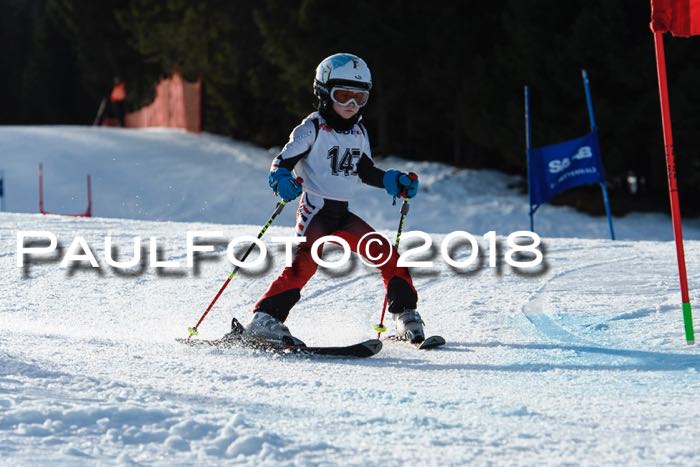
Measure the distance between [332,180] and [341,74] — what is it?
0.61 meters

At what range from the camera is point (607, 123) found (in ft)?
62.1

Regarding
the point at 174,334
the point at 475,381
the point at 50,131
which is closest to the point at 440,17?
the point at 50,131

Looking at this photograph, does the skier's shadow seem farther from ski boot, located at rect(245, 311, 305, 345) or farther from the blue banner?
the blue banner

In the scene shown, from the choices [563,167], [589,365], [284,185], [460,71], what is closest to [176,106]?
[460,71]

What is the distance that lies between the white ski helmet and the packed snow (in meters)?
1.51

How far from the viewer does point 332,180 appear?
620 centimetres

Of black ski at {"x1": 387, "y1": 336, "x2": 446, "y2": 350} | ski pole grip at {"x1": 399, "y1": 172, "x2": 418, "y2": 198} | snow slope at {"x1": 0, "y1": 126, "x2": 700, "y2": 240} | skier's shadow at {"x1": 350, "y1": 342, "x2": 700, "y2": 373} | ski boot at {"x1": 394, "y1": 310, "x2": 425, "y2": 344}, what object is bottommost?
skier's shadow at {"x1": 350, "y1": 342, "x2": 700, "y2": 373}

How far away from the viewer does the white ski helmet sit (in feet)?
19.9

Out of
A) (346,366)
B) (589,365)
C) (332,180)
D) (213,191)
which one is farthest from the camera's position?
(213,191)

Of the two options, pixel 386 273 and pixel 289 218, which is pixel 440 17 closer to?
pixel 289 218

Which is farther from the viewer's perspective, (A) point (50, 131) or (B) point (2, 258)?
(A) point (50, 131)

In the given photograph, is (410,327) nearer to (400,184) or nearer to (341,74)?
(400,184)

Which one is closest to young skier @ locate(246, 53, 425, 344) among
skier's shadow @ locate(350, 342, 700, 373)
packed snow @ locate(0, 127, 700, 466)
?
packed snow @ locate(0, 127, 700, 466)

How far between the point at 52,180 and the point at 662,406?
20.4m
